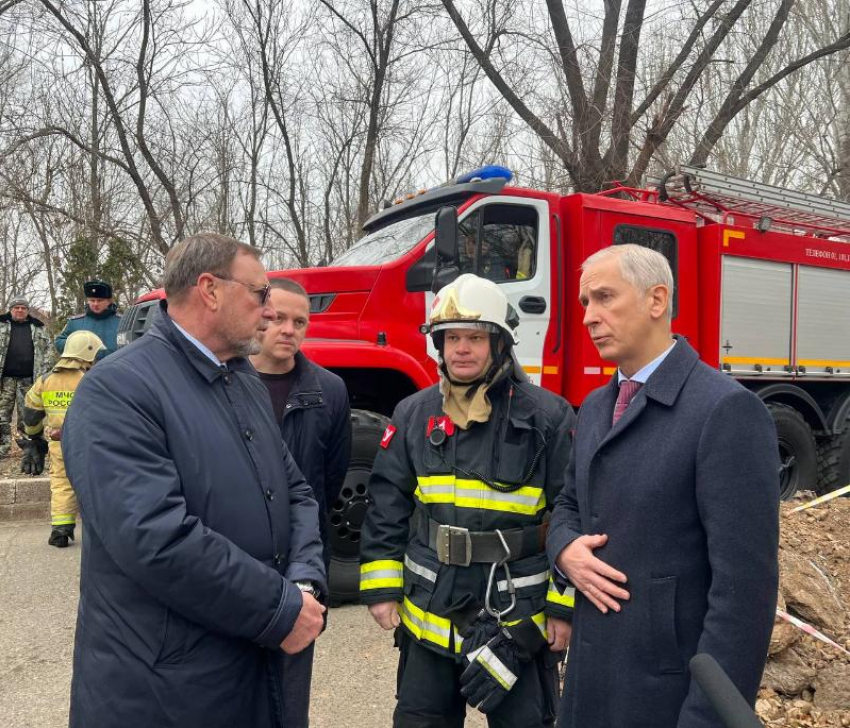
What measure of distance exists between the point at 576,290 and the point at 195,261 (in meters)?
3.61

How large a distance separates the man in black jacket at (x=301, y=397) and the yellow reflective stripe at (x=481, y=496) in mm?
720

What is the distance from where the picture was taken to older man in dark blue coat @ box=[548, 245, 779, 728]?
1.50 metres

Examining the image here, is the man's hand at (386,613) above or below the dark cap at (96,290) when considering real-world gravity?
below

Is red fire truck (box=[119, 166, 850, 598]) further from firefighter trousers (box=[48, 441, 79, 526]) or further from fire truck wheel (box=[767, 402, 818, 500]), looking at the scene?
firefighter trousers (box=[48, 441, 79, 526])

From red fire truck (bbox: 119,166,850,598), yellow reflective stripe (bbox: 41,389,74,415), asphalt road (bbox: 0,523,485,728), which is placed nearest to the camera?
asphalt road (bbox: 0,523,485,728)

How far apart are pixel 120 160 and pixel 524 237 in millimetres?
10914

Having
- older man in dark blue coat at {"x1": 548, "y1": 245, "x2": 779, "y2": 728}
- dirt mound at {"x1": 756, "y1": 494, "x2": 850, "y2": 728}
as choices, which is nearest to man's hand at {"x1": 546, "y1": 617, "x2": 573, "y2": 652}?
older man in dark blue coat at {"x1": 548, "y1": 245, "x2": 779, "y2": 728}

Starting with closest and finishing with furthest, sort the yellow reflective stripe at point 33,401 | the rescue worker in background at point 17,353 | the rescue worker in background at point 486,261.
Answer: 1. the rescue worker in background at point 486,261
2. the yellow reflective stripe at point 33,401
3. the rescue worker in background at point 17,353

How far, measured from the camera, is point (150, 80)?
13.0m

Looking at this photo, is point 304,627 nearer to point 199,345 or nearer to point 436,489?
point 436,489

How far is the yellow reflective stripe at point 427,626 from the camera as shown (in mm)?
2055

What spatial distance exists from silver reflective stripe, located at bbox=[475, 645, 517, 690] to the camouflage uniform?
24.5ft

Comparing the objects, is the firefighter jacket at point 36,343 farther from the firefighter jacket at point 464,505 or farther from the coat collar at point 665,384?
the coat collar at point 665,384

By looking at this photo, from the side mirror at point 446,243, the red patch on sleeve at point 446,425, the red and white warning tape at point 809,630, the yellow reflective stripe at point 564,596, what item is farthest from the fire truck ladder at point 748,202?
the yellow reflective stripe at point 564,596
